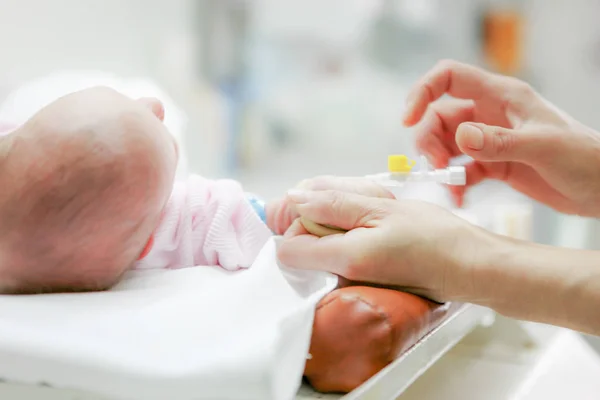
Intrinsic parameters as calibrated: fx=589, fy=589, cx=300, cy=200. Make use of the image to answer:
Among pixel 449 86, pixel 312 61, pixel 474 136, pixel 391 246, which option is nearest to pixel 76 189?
pixel 391 246

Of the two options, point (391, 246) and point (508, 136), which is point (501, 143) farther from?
point (391, 246)

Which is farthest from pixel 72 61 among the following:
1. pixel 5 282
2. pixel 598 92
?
pixel 598 92

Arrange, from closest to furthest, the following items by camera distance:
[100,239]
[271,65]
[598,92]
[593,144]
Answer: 1. [100,239]
2. [593,144]
3. [598,92]
4. [271,65]

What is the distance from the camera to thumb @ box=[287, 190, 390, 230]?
489 millimetres

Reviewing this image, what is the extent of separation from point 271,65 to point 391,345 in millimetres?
1228

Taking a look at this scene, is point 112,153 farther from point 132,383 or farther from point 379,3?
point 379,3

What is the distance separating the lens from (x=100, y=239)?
436 mm

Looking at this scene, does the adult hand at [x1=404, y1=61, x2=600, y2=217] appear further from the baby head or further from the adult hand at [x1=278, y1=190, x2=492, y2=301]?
the baby head

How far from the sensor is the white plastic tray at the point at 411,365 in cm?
38

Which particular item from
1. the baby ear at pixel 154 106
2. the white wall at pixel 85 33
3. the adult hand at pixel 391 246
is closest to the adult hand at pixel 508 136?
the adult hand at pixel 391 246

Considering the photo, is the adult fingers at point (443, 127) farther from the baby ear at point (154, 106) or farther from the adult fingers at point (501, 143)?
the baby ear at point (154, 106)

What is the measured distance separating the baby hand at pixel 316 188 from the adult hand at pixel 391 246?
59 millimetres

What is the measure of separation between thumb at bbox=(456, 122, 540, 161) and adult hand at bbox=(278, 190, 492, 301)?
0.10 metres

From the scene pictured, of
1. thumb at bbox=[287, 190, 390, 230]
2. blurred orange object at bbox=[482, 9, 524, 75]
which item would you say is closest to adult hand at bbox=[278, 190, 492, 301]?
thumb at bbox=[287, 190, 390, 230]
